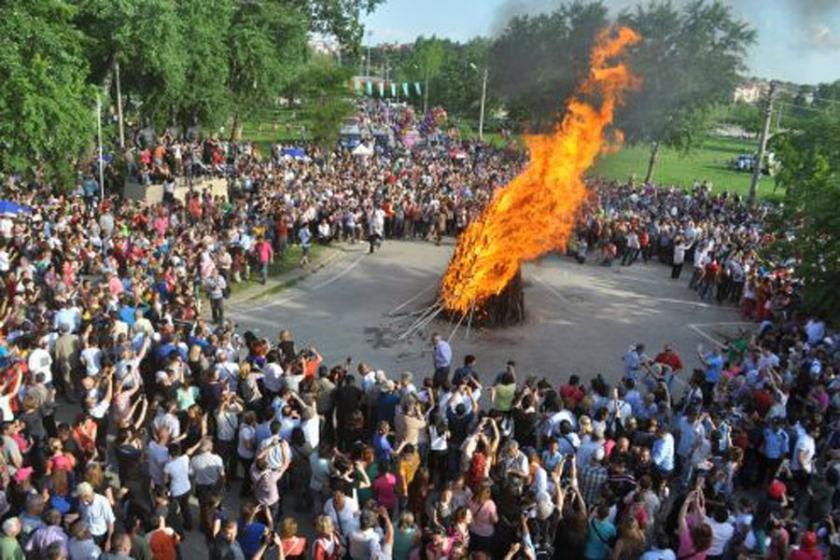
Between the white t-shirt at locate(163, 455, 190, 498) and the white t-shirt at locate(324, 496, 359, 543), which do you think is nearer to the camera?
the white t-shirt at locate(324, 496, 359, 543)

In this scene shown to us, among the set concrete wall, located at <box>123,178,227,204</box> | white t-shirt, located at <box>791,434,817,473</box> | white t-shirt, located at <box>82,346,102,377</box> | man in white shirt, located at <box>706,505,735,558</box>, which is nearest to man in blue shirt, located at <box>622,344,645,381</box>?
white t-shirt, located at <box>791,434,817,473</box>

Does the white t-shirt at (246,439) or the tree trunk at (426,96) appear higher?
the tree trunk at (426,96)

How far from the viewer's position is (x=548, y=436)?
9.47 meters

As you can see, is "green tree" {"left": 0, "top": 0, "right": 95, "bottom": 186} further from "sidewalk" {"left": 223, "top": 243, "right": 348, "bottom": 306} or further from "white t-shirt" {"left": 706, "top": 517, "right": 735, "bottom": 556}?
"white t-shirt" {"left": 706, "top": 517, "right": 735, "bottom": 556}

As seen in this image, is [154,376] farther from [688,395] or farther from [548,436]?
[688,395]

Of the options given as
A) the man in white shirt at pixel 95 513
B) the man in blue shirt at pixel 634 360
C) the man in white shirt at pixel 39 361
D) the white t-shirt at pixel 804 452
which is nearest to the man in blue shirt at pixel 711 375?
the man in blue shirt at pixel 634 360

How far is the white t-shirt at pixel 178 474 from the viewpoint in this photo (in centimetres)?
840

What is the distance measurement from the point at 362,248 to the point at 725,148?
73.4 metres

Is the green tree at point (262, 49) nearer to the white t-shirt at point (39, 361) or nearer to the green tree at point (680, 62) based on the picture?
the green tree at point (680, 62)

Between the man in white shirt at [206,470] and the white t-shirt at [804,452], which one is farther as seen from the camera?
the white t-shirt at [804,452]

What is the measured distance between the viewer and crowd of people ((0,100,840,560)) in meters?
7.45

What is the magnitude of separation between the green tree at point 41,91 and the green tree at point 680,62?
72.5 feet

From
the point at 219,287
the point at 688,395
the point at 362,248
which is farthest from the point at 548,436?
the point at 362,248

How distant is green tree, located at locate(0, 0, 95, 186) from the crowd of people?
5080 mm
